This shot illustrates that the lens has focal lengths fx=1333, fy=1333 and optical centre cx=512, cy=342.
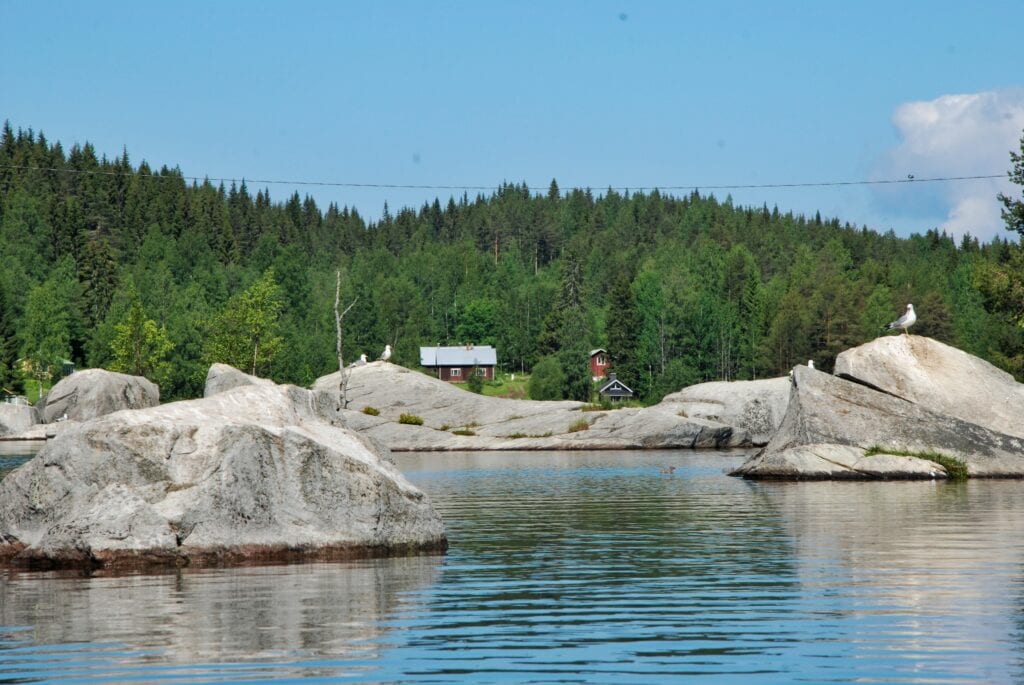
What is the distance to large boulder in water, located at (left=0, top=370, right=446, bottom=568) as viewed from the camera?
18.4m

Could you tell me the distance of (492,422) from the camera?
72062 millimetres

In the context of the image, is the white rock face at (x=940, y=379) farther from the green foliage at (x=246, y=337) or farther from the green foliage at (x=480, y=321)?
the green foliage at (x=480, y=321)

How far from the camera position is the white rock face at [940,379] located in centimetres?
3862

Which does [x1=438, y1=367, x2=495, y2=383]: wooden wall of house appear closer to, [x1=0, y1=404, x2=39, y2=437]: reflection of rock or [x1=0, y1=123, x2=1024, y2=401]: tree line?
[x1=0, y1=123, x2=1024, y2=401]: tree line

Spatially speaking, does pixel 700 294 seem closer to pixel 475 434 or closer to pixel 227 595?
pixel 475 434

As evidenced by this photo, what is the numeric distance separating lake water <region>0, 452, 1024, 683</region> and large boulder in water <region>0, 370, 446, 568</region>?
784 mm

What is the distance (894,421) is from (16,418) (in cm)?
6686

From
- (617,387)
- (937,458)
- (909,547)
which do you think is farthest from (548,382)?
(909,547)

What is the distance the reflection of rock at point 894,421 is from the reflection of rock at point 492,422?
987 inches

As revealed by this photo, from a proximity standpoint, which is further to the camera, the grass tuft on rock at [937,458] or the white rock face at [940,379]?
the white rock face at [940,379]

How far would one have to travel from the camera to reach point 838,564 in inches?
727

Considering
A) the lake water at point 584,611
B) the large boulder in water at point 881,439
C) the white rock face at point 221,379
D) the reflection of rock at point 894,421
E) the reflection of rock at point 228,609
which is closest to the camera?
the lake water at point 584,611

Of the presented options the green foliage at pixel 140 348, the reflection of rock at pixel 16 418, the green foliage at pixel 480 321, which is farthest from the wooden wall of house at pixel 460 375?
the reflection of rock at pixel 16 418

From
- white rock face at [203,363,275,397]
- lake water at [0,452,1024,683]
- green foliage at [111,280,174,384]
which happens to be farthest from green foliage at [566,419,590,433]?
green foliage at [111,280,174,384]
